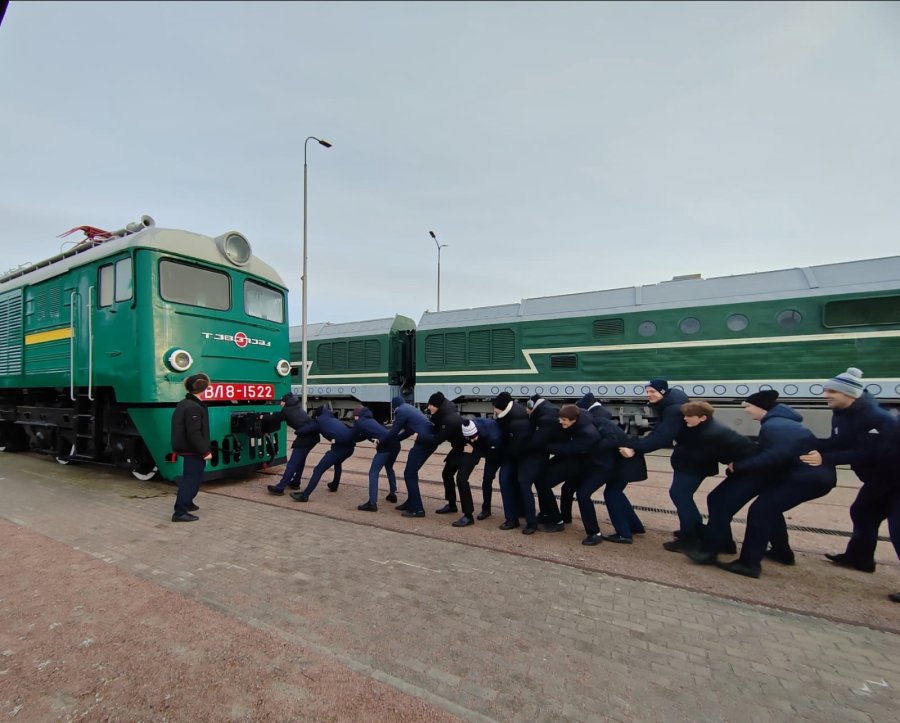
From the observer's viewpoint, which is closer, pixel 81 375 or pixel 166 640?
pixel 166 640

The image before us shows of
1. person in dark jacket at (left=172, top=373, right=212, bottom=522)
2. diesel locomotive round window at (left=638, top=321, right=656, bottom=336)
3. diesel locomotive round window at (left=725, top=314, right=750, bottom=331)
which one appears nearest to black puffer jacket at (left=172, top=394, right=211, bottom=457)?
person in dark jacket at (left=172, top=373, right=212, bottom=522)

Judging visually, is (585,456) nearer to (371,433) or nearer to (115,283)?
(371,433)

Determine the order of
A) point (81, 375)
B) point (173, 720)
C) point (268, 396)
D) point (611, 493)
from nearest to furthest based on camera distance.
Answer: point (173, 720) → point (611, 493) → point (81, 375) → point (268, 396)

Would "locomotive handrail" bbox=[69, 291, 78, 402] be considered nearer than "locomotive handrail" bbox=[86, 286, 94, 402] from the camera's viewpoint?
No

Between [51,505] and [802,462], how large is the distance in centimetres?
837

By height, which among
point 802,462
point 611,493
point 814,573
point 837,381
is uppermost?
point 837,381

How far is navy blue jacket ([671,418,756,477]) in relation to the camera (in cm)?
418

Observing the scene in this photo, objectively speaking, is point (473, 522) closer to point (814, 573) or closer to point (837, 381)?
point (814, 573)

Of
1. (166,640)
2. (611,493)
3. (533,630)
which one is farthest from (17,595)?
(611,493)

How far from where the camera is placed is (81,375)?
6984 mm

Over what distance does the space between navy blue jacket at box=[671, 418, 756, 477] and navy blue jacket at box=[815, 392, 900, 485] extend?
2.00 ft

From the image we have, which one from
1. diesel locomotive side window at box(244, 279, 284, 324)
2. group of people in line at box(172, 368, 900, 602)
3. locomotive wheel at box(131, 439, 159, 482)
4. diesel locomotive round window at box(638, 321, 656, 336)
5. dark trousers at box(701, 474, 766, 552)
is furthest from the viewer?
diesel locomotive round window at box(638, 321, 656, 336)

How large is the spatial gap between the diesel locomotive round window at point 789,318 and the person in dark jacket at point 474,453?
799cm

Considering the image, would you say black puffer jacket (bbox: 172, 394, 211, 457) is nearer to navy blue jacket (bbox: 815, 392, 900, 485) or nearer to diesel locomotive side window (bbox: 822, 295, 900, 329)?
navy blue jacket (bbox: 815, 392, 900, 485)
